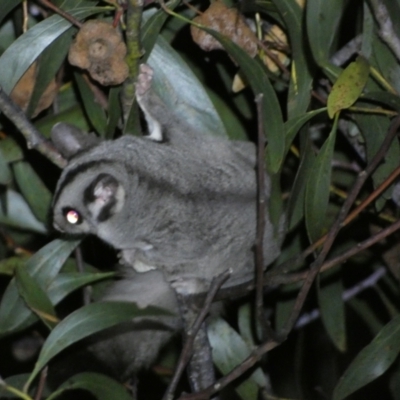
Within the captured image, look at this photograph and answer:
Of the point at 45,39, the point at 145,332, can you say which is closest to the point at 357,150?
the point at 145,332

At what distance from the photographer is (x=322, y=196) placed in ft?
8.39

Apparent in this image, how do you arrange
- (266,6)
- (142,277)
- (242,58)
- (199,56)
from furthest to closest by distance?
(199,56) < (142,277) < (266,6) < (242,58)

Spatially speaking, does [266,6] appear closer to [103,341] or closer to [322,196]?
[322,196]

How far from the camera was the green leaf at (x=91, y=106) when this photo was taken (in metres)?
2.86

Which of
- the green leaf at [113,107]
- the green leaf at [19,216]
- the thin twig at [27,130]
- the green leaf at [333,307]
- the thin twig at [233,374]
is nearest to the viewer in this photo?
the thin twig at [233,374]

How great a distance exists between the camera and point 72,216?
8.71 ft

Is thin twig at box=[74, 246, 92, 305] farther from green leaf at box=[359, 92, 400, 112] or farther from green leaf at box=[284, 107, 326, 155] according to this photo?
green leaf at box=[359, 92, 400, 112]

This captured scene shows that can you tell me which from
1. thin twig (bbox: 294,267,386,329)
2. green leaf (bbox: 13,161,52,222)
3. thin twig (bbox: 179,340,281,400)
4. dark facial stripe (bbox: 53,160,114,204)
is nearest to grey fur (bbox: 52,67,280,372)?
dark facial stripe (bbox: 53,160,114,204)

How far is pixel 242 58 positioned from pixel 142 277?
2.85ft

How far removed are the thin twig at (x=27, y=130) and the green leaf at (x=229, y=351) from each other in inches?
33.8

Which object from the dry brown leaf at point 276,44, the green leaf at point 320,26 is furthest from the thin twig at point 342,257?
the dry brown leaf at point 276,44

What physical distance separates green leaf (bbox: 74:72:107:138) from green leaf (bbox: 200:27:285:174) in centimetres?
54

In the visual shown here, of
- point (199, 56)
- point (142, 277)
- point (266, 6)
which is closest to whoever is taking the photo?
point (266, 6)

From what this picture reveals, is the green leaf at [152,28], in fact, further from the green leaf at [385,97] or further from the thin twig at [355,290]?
the thin twig at [355,290]
